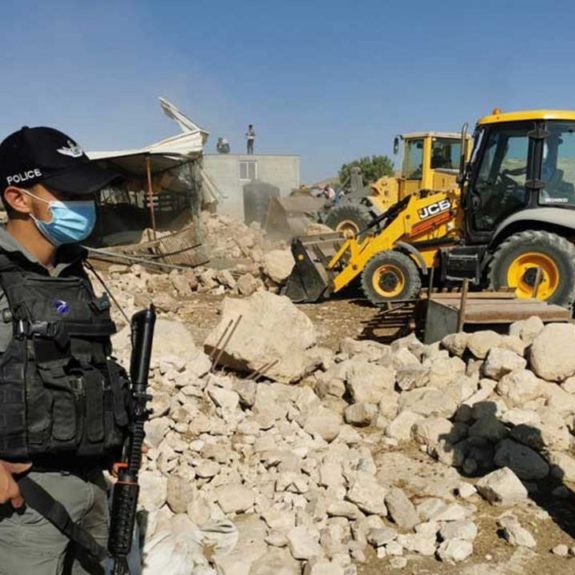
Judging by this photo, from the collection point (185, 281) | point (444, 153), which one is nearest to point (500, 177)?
point (444, 153)

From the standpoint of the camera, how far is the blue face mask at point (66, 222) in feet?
5.38

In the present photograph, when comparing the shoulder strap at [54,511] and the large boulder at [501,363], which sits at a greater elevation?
the shoulder strap at [54,511]

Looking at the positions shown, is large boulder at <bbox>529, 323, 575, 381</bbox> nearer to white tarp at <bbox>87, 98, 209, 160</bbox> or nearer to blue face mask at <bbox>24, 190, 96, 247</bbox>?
blue face mask at <bbox>24, 190, 96, 247</bbox>

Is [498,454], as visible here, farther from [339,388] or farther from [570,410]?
[339,388]

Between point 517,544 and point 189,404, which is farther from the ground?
point 189,404

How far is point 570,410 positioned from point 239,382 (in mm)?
2416

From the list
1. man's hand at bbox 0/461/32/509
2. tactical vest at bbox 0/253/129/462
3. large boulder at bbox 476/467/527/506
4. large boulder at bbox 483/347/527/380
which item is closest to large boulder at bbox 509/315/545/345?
large boulder at bbox 483/347/527/380

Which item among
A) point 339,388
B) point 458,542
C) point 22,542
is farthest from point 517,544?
point 22,542

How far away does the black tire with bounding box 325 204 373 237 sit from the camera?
11945 mm

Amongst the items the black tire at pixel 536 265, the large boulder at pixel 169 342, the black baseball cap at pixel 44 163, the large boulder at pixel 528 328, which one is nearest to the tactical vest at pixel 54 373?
the black baseball cap at pixel 44 163

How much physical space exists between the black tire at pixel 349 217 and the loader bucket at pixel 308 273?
11.4 ft

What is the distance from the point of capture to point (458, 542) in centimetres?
283

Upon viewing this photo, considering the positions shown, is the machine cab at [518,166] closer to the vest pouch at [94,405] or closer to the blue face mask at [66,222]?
the blue face mask at [66,222]

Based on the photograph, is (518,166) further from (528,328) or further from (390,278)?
(528,328)
